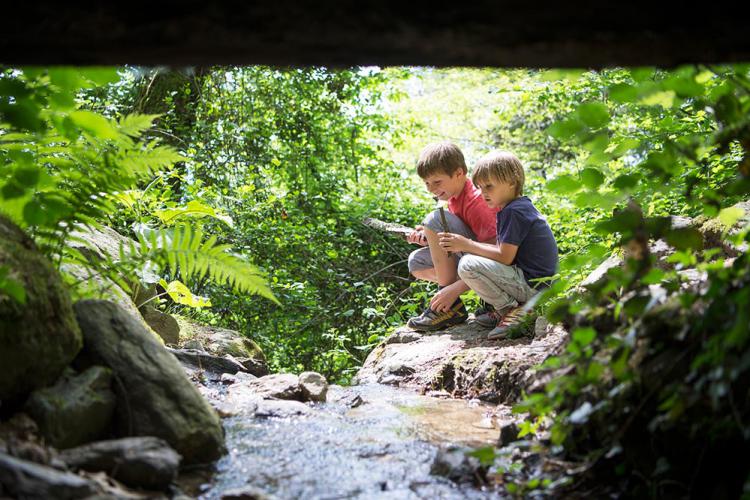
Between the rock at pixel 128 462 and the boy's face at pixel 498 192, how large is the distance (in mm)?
3592

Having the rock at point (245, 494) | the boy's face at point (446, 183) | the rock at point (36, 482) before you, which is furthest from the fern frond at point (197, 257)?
the boy's face at point (446, 183)

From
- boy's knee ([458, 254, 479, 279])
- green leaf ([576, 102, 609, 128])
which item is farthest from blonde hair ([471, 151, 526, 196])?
green leaf ([576, 102, 609, 128])

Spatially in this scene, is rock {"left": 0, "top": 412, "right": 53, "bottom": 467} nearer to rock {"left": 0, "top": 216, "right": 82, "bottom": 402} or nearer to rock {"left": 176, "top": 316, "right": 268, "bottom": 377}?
rock {"left": 0, "top": 216, "right": 82, "bottom": 402}

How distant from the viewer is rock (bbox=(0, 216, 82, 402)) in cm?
219

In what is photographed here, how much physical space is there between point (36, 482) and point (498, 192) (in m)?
4.07

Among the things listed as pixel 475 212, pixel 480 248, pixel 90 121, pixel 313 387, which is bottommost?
pixel 313 387

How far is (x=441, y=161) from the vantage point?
5613 millimetres

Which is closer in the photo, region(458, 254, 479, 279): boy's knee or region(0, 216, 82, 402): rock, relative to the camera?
region(0, 216, 82, 402): rock

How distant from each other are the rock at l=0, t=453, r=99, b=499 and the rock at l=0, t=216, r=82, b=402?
19.5 inches

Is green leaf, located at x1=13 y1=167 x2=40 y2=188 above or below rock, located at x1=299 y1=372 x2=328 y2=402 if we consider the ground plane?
above

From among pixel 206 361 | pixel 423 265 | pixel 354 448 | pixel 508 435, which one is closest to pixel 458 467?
pixel 508 435

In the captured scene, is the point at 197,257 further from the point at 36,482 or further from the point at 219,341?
the point at 219,341

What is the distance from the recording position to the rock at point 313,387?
376 centimetres

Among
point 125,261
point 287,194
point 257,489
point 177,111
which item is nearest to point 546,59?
point 257,489
